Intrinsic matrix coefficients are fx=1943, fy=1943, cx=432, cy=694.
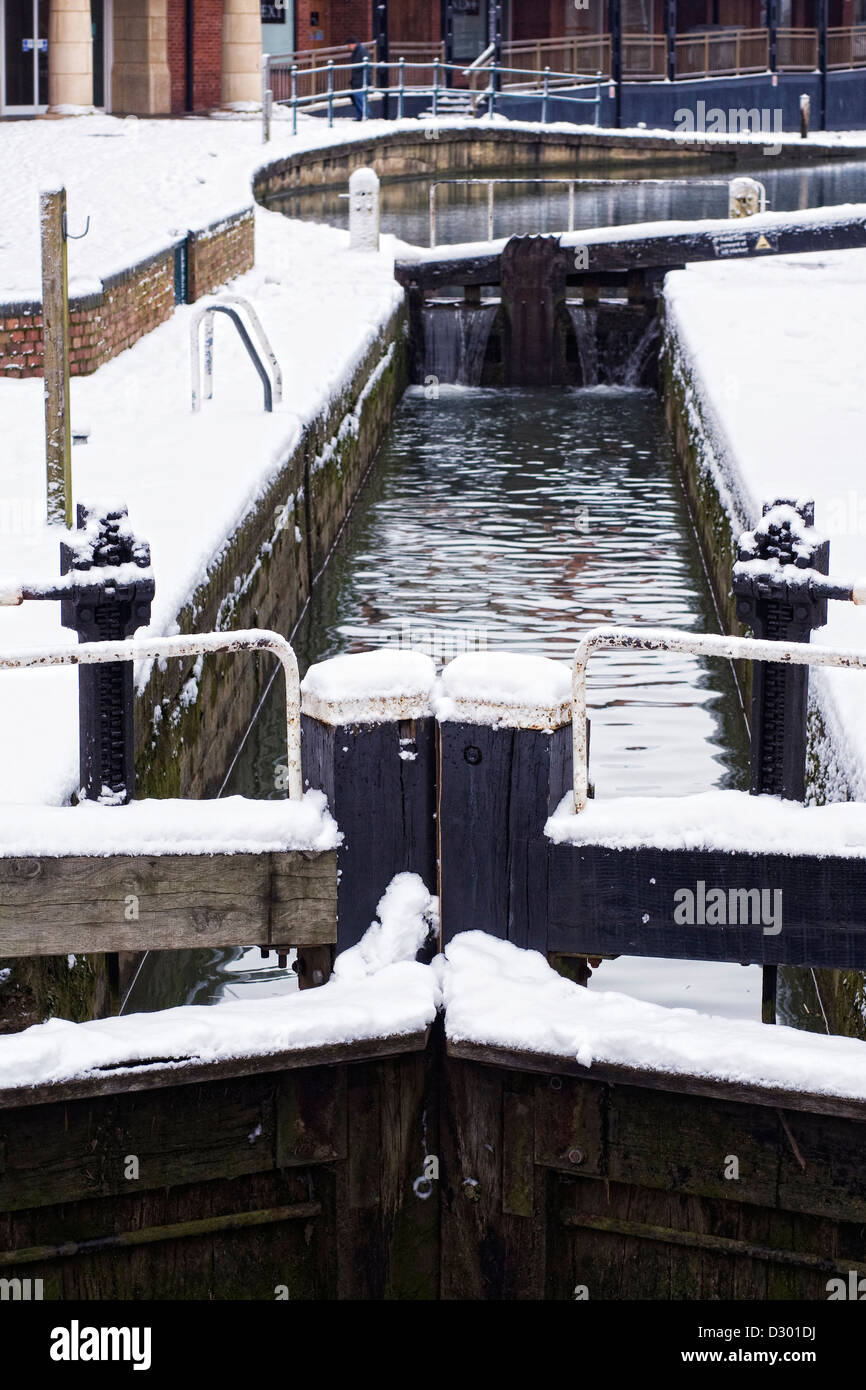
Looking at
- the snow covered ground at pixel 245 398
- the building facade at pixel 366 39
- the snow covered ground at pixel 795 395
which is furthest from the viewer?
the building facade at pixel 366 39

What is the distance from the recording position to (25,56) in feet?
101

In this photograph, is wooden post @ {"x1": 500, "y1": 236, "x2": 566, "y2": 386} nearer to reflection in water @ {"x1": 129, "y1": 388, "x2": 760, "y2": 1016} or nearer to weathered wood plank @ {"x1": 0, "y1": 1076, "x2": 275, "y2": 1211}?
reflection in water @ {"x1": 129, "y1": 388, "x2": 760, "y2": 1016}

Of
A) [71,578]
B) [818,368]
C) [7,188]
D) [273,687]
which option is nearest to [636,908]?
[71,578]

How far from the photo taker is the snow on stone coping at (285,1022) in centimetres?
395

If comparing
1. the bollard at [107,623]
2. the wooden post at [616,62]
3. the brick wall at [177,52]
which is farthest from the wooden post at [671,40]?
the bollard at [107,623]

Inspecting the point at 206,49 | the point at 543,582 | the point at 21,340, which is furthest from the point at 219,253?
the point at 206,49

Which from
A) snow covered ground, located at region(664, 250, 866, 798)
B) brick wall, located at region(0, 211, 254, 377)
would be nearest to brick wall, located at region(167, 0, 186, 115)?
snow covered ground, located at region(664, 250, 866, 798)

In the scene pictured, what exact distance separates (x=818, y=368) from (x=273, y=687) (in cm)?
548

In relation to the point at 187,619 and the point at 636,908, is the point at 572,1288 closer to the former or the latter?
the point at 636,908

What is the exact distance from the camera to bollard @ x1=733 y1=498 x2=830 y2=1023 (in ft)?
14.2

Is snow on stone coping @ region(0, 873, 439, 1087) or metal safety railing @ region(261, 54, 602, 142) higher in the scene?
metal safety railing @ region(261, 54, 602, 142)

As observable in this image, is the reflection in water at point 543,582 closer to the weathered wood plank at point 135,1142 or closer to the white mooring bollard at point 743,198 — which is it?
the weathered wood plank at point 135,1142

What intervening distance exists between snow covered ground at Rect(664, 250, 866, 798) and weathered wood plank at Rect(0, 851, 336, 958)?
145cm

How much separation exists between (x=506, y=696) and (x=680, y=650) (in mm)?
388
